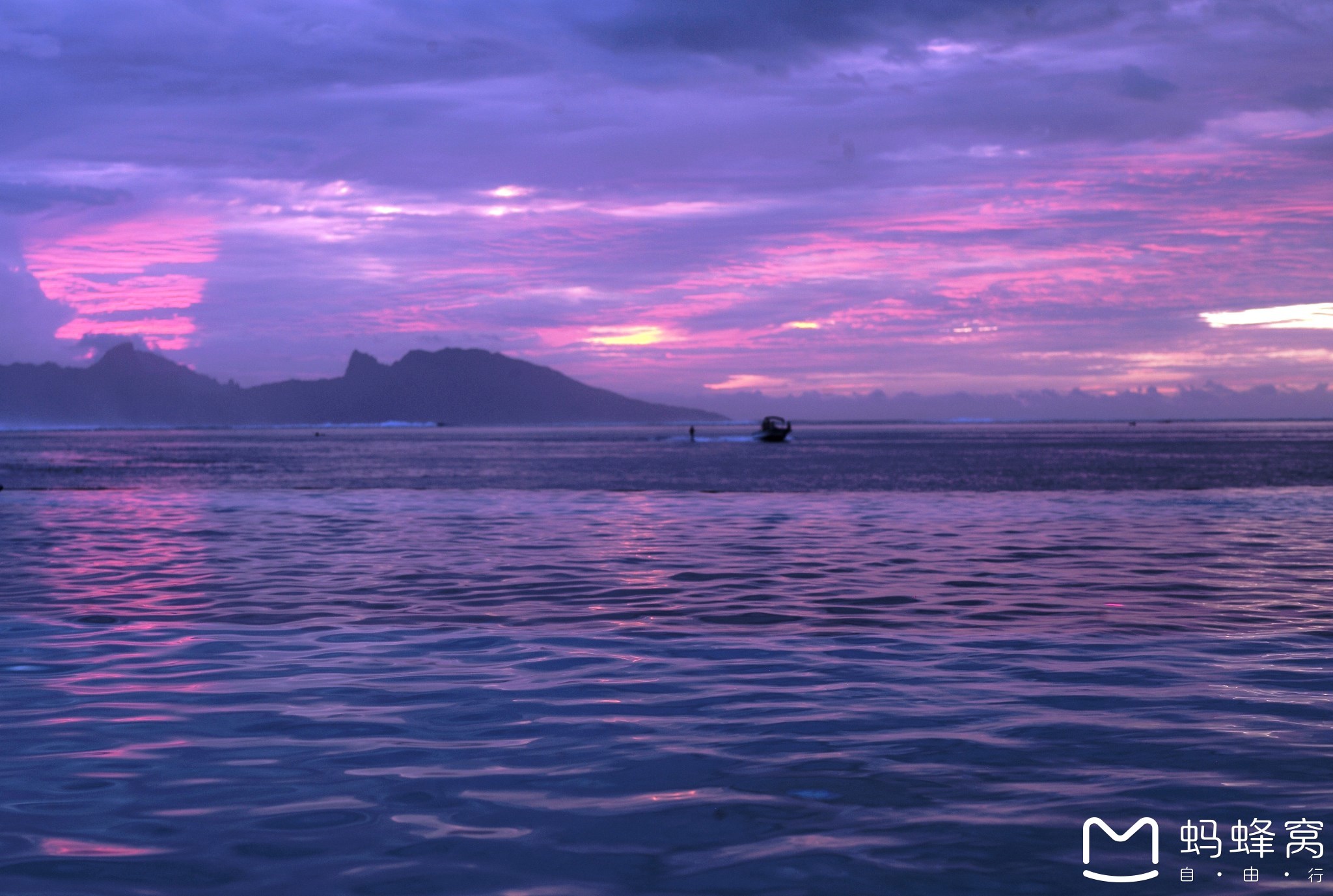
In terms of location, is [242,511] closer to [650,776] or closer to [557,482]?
[557,482]

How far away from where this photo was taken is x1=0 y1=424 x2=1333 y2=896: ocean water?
577 cm

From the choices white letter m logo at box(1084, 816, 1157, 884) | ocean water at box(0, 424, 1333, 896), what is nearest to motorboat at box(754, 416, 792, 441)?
ocean water at box(0, 424, 1333, 896)

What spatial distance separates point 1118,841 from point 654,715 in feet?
12.5

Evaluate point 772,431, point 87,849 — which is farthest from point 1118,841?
point 772,431

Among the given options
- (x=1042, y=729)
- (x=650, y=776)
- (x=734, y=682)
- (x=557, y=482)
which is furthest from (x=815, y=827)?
(x=557, y=482)

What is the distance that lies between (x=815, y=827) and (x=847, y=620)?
741 centimetres

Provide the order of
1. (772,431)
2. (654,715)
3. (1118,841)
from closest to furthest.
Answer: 1. (1118,841)
2. (654,715)
3. (772,431)

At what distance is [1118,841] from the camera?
19.7 ft

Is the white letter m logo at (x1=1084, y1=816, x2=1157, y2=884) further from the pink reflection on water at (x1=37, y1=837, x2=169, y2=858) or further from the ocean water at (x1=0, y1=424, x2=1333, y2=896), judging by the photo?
the pink reflection on water at (x1=37, y1=837, x2=169, y2=858)

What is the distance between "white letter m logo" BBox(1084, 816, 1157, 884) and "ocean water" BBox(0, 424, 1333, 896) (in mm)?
75

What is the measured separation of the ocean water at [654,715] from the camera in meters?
5.77

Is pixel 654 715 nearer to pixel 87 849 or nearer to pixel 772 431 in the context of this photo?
pixel 87 849

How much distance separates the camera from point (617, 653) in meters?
11.3

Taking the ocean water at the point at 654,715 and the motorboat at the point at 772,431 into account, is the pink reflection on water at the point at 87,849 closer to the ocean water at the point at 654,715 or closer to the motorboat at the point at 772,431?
the ocean water at the point at 654,715
